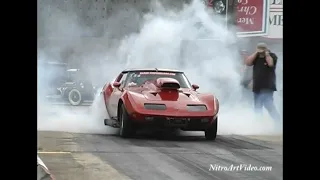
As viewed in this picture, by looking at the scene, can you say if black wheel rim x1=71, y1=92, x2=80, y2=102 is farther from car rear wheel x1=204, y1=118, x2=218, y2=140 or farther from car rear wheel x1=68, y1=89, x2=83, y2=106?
car rear wheel x1=204, y1=118, x2=218, y2=140

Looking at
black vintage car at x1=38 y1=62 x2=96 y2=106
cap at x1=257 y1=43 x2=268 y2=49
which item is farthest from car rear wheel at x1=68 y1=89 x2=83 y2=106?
cap at x1=257 y1=43 x2=268 y2=49

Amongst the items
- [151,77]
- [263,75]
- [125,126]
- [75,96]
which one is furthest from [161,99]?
[263,75]

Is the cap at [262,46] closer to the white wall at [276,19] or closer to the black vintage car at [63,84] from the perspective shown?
the white wall at [276,19]

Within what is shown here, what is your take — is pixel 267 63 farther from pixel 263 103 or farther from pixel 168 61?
pixel 168 61

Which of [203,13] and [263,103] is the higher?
[203,13]

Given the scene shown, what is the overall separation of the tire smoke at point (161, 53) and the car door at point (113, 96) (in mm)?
38

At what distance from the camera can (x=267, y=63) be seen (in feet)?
10.4

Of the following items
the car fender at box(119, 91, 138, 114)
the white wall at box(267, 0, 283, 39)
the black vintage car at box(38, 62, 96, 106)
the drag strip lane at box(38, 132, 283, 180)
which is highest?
the white wall at box(267, 0, 283, 39)

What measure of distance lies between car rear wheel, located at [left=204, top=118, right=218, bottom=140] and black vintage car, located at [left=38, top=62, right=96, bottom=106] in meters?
0.71

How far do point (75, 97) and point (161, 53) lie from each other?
22.4 inches

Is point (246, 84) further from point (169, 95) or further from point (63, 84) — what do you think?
point (63, 84)

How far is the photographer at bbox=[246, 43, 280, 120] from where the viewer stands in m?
3.15
